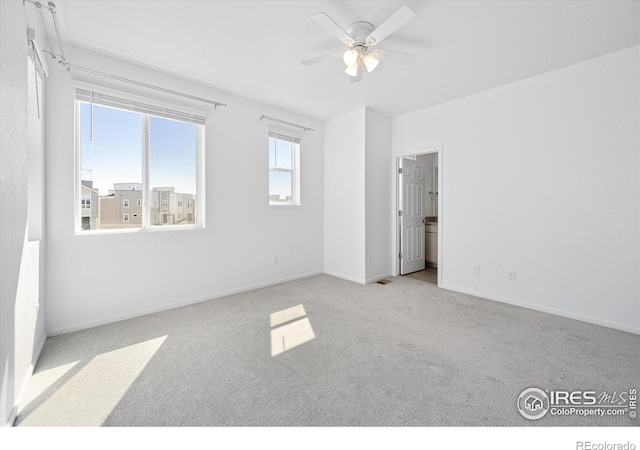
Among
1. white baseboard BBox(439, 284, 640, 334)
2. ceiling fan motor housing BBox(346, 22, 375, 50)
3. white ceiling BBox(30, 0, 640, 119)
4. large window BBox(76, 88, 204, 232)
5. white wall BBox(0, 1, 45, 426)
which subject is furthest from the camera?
large window BBox(76, 88, 204, 232)

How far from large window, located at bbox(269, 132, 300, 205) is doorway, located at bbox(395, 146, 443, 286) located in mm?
1722

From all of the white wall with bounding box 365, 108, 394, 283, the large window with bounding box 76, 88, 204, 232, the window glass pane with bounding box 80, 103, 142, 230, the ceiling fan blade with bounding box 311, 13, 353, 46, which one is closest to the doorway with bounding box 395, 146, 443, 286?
the white wall with bounding box 365, 108, 394, 283

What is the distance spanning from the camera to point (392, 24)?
78.9 inches

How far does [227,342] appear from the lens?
7.97 ft

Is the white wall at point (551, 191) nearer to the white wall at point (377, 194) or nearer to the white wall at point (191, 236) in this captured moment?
the white wall at point (377, 194)

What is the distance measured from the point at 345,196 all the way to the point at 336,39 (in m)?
2.41

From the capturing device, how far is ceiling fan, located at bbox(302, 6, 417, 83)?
2.03m

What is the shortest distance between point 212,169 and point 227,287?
1575mm

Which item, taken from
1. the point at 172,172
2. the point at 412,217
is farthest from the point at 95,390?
the point at 412,217

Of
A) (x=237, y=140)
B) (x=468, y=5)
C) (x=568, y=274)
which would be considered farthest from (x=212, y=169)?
(x=568, y=274)

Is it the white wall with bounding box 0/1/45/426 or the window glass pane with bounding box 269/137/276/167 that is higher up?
the window glass pane with bounding box 269/137/276/167

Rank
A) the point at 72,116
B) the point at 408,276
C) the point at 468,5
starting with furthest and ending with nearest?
1. the point at 408,276
2. the point at 72,116
3. the point at 468,5

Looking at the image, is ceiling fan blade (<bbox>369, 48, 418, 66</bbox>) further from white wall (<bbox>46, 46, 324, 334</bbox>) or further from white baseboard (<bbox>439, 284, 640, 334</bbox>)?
white baseboard (<bbox>439, 284, 640, 334</bbox>)
